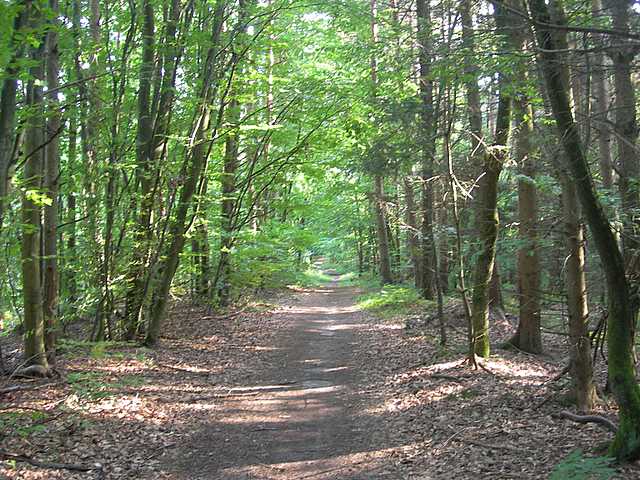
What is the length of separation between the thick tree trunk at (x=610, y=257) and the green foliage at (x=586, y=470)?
0.37 m

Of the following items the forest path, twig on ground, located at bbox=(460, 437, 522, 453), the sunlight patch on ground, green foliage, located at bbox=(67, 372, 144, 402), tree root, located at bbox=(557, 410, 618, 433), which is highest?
tree root, located at bbox=(557, 410, 618, 433)

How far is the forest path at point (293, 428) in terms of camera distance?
5.66 m

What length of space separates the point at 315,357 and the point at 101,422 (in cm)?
537

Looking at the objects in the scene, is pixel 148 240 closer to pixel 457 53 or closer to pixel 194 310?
pixel 194 310

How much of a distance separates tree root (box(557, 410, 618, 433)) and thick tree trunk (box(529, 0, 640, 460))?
429 millimetres

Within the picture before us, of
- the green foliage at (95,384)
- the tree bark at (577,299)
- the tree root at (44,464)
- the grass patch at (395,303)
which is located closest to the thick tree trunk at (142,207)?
the green foliage at (95,384)

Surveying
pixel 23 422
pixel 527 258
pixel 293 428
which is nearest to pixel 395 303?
pixel 527 258

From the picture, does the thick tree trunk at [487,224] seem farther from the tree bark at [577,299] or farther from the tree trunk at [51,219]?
the tree trunk at [51,219]

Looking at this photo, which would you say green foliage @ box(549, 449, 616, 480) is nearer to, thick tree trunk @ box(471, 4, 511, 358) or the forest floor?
the forest floor

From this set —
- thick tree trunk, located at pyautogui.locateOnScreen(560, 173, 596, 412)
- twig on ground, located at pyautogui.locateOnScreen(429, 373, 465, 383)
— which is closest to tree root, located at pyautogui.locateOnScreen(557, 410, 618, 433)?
thick tree trunk, located at pyautogui.locateOnScreen(560, 173, 596, 412)

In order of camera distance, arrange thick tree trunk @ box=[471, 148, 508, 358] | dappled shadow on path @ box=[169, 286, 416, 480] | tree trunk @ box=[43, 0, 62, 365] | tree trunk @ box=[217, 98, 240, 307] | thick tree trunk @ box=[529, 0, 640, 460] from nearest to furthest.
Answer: thick tree trunk @ box=[529, 0, 640, 460] → dappled shadow on path @ box=[169, 286, 416, 480] → tree trunk @ box=[43, 0, 62, 365] → thick tree trunk @ box=[471, 148, 508, 358] → tree trunk @ box=[217, 98, 240, 307]

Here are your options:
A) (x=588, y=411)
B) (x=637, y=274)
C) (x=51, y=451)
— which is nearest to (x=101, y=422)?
(x=51, y=451)

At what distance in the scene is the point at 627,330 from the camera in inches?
187

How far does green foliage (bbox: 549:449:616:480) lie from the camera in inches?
160
